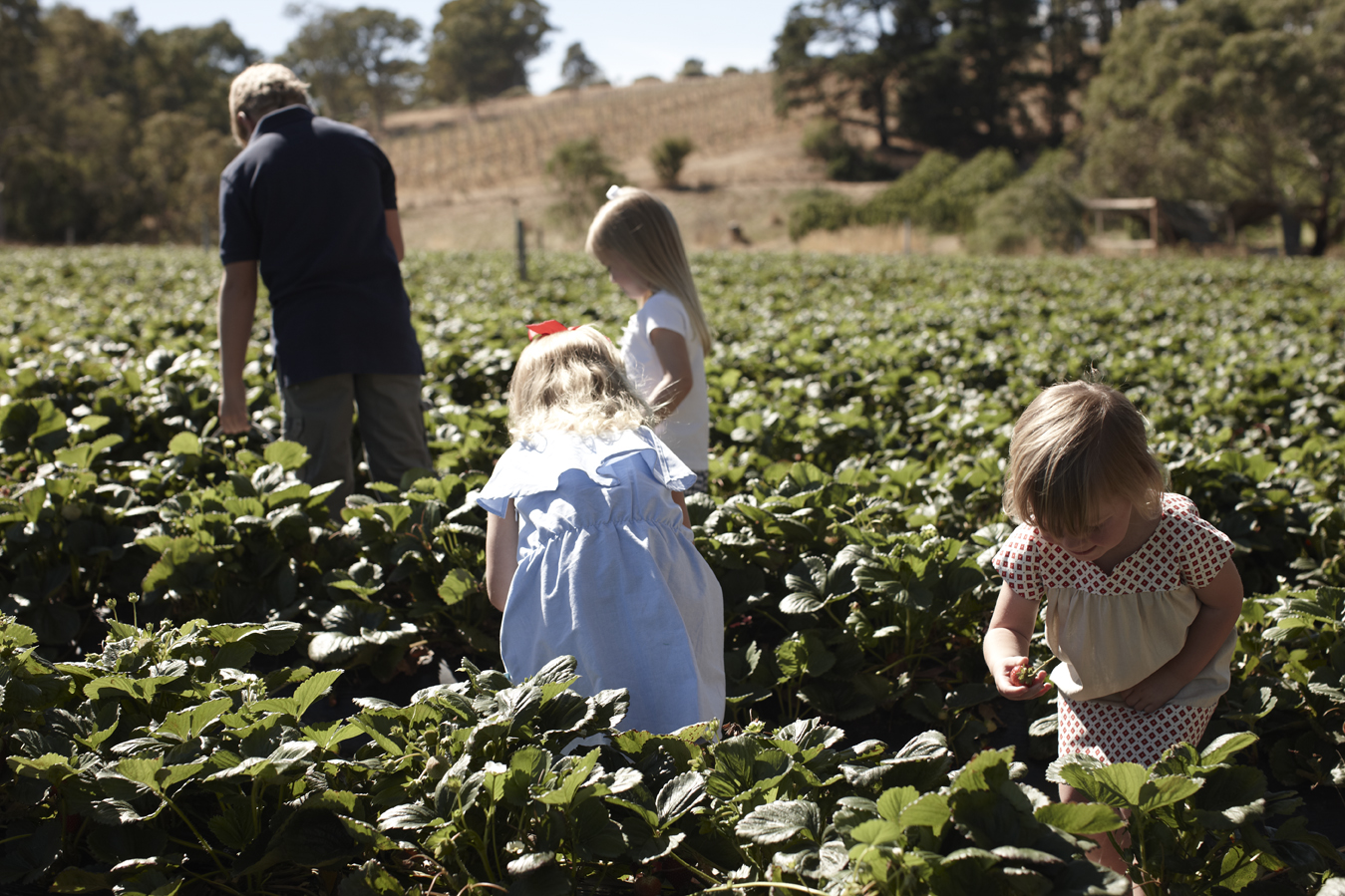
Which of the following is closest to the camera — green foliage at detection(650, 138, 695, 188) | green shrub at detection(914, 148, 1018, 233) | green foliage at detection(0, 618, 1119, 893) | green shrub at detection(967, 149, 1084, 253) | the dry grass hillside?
green foliage at detection(0, 618, 1119, 893)

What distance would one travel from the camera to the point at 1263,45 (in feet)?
90.9

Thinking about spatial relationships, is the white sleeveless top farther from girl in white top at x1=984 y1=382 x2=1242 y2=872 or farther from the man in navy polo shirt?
the man in navy polo shirt

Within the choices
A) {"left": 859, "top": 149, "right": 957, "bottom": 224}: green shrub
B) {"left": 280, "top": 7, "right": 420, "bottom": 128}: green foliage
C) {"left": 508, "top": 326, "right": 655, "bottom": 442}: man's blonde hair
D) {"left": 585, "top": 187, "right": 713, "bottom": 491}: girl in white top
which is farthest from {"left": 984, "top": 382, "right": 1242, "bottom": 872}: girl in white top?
{"left": 280, "top": 7, "right": 420, "bottom": 128}: green foliage

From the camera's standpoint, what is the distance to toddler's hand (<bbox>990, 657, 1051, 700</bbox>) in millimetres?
1758

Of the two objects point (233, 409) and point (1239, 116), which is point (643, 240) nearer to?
point (233, 409)

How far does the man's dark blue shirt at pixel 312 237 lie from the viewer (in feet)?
10.9

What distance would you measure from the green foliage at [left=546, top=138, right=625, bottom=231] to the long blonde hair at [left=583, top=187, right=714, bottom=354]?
32.3 metres

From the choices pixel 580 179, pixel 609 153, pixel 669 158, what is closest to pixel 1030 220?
pixel 580 179

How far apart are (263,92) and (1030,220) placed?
2523 cm

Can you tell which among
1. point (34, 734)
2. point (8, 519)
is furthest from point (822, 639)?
point (8, 519)

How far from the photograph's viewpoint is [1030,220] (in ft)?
84.2

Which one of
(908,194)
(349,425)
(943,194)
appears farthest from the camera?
(908,194)

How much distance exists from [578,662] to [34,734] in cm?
98

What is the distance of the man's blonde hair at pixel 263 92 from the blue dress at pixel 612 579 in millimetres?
2068
